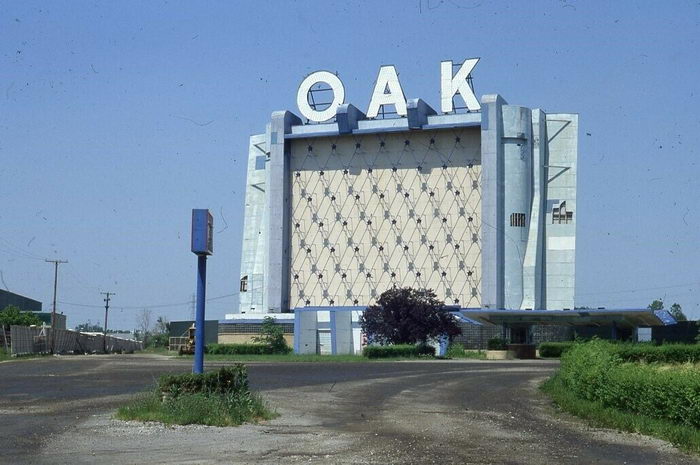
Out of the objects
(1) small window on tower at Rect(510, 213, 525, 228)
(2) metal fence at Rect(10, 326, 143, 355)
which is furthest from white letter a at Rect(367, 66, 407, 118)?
(2) metal fence at Rect(10, 326, 143, 355)

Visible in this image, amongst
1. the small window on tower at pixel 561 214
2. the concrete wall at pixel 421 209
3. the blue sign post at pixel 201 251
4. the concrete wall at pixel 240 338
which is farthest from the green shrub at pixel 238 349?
the blue sign post at pixel 201 251

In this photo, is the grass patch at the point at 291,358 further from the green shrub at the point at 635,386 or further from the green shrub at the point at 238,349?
the green shrub at the point at 635,386

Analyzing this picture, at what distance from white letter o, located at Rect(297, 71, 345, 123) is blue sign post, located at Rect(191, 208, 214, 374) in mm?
90044

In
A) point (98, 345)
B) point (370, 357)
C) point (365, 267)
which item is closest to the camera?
point (370, 357)

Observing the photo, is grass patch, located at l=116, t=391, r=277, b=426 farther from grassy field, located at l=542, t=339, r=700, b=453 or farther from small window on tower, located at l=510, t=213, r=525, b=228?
small window on tower, located at l=510, t=213, r=525, b=228

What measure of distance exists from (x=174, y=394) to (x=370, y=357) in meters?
60.7

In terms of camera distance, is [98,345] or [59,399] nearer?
[59,399]

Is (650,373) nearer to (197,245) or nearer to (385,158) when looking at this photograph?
(197,245)

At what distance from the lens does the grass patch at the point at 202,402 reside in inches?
861

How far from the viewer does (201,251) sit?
2403 cm

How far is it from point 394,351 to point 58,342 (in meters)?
40.0

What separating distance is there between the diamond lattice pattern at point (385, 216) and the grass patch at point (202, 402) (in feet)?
282

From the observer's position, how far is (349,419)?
2416cm

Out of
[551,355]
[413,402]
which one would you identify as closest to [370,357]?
[551,355]
